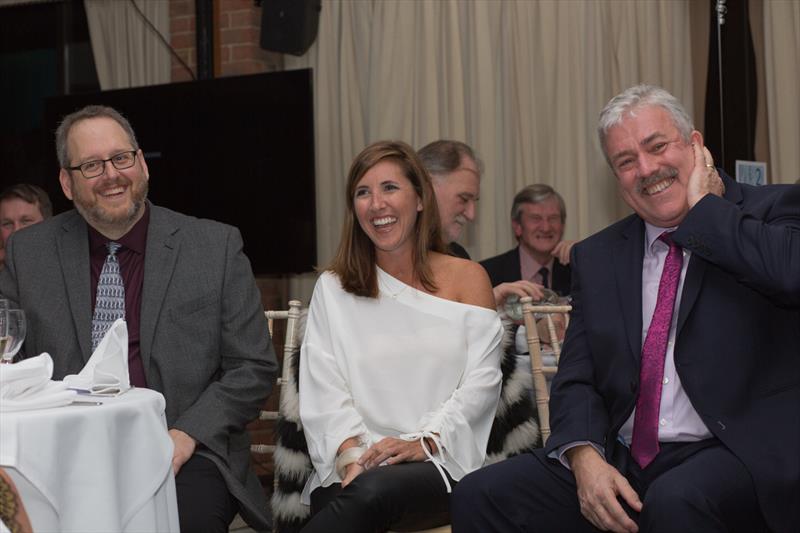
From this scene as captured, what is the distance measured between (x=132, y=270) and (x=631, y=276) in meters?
1.40

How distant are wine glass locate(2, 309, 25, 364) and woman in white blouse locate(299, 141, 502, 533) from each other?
81cm

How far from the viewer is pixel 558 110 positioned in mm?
5562

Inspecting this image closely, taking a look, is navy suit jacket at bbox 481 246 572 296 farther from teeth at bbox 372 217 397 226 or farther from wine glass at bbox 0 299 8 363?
wine glass at bbox 0 299 8 363

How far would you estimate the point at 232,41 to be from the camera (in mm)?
6133

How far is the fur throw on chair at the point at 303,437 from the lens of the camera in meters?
3.00

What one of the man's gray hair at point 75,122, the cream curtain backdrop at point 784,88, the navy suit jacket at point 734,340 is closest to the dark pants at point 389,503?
the navy suit jacket at point 734,340

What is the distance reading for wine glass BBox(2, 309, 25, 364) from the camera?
2.39 m

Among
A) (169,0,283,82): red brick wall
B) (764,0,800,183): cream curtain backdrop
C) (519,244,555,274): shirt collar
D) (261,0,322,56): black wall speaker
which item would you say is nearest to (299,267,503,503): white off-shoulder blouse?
(519,244,555,274): shirt collar

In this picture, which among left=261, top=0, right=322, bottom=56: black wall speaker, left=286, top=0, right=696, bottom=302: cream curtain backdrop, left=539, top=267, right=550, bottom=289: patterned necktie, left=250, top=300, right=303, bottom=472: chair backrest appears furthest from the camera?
left=261, top=0, right=322, bottom=56: black wall speaker

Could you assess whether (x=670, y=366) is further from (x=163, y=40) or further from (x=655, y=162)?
(x=163, y=40)

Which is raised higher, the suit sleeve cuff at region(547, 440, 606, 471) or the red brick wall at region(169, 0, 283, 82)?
the red brick wall at region(169, 0, 283, 82)

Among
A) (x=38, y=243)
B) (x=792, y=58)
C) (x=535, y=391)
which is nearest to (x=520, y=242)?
(x=792, y=58)

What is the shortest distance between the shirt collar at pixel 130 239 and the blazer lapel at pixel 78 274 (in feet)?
0.07

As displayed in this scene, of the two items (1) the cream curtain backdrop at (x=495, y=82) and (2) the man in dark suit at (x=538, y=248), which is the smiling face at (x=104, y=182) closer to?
(2) the man in dark suit at (x=538, y=248)
